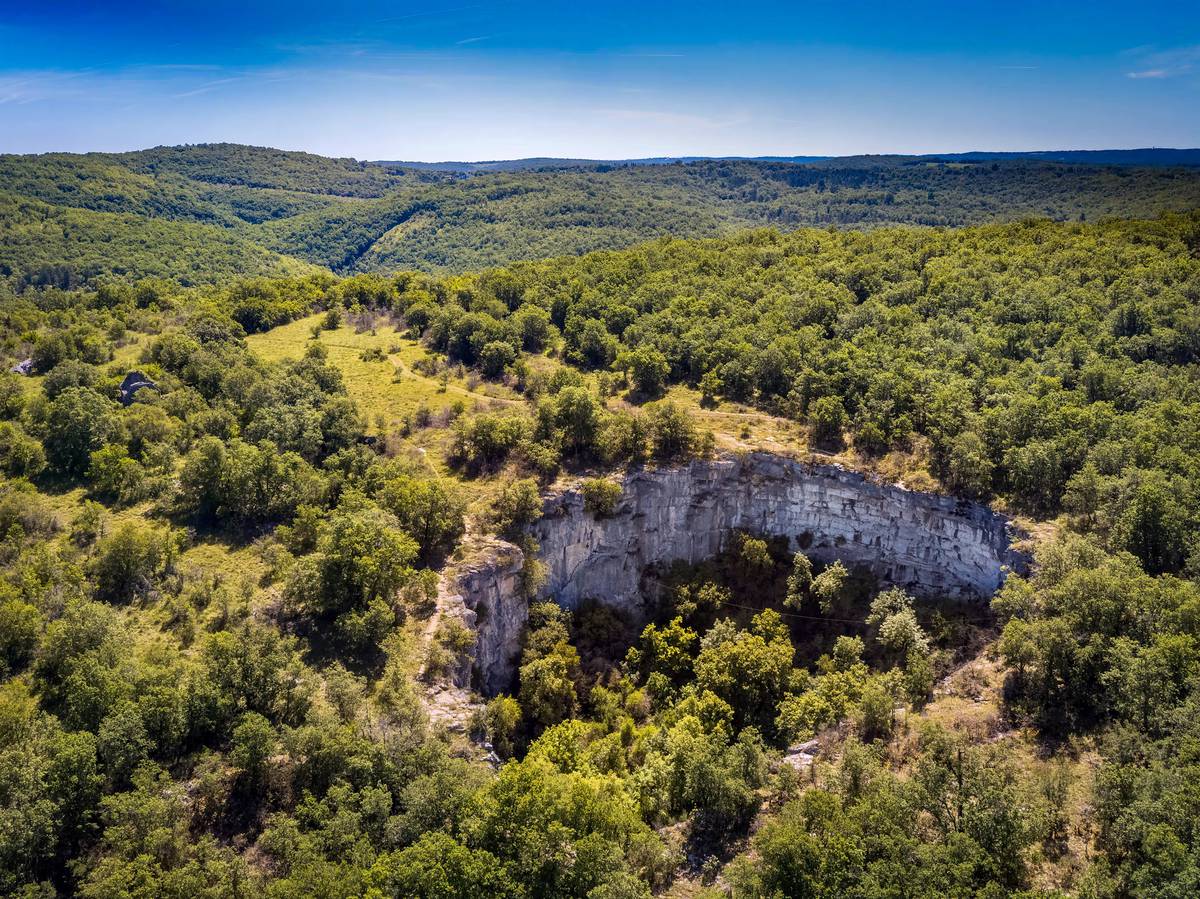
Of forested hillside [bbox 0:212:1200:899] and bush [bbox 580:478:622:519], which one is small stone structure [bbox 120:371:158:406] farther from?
bush [bbox 580:478:622:519]

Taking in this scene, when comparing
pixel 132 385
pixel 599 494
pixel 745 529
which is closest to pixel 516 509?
pixel 599 494

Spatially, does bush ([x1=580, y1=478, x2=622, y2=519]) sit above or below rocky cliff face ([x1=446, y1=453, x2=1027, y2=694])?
above

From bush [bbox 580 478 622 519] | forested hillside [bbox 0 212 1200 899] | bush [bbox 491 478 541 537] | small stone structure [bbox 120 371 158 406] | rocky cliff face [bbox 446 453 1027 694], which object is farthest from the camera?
small stone structure [bbox 120 371 158 406]

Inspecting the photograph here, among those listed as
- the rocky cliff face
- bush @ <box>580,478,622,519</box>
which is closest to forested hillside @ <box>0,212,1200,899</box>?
bush @ <box>580,478,622,519</box>

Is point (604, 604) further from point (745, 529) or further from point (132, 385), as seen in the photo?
point (132, 385)

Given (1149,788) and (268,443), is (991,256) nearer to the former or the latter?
(1149,788)

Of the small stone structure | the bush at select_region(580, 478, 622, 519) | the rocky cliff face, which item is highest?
the small stone structure

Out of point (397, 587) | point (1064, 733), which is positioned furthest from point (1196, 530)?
point (397, 587)
